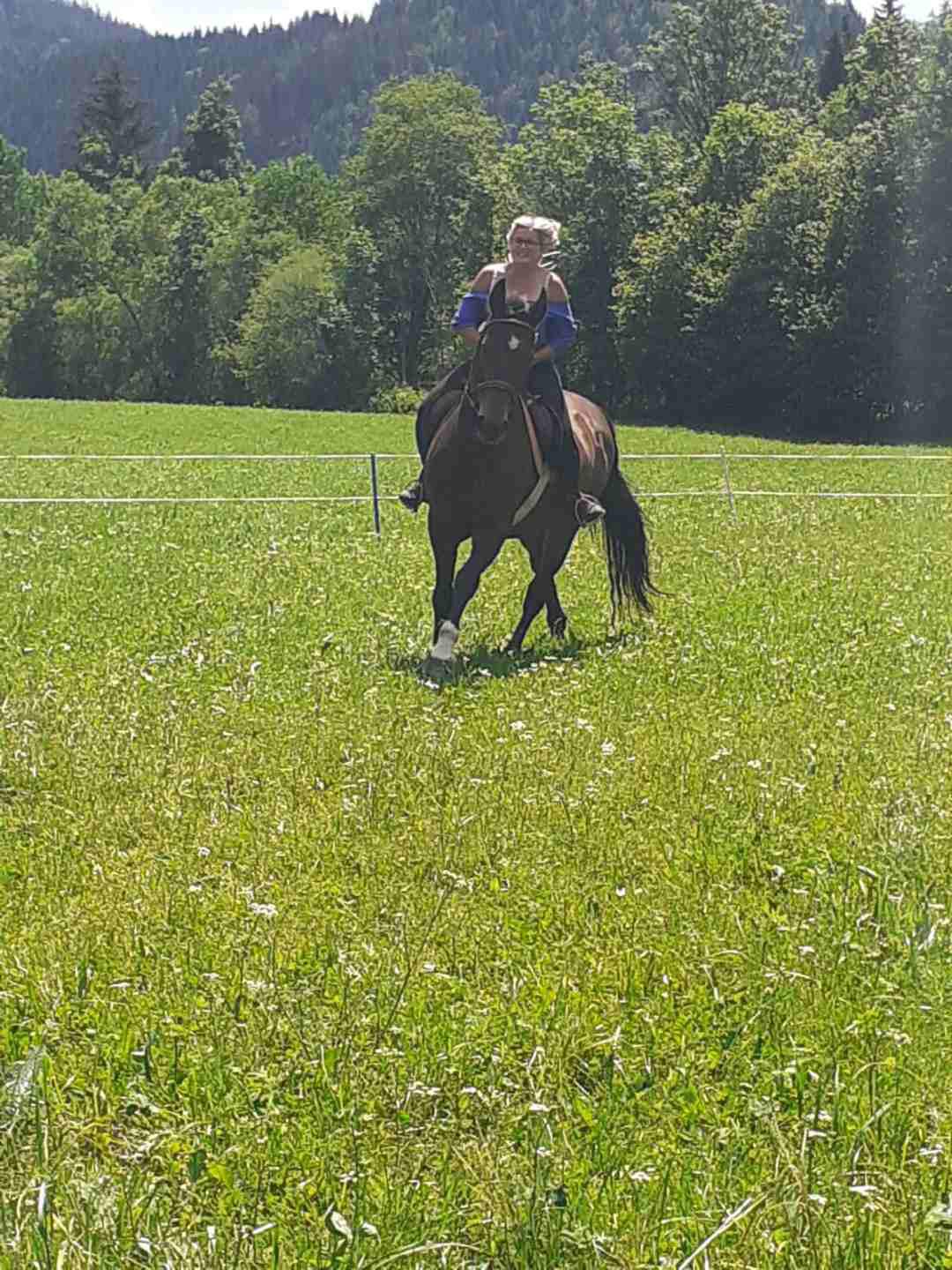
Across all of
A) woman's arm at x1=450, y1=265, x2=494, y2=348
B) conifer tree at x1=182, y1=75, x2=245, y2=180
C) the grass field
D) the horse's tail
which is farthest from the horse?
conifer tree at x1=182, y1=75, x2=245, y2=180

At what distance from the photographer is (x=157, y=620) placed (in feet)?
41.8

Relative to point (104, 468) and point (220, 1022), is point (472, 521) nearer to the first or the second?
point (220, 1022)

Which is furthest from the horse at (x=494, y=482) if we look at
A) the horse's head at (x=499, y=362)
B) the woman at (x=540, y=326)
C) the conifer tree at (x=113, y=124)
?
the conifer tree at (x=113, y=124)

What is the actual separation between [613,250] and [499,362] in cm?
5954

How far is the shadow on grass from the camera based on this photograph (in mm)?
10109

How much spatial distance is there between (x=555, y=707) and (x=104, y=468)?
2626cm

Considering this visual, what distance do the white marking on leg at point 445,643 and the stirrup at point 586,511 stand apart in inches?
54.3

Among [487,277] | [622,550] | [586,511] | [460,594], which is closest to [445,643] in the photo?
[460,594]

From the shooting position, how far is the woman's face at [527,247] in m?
10.4

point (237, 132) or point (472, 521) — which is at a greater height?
point (237, 132)

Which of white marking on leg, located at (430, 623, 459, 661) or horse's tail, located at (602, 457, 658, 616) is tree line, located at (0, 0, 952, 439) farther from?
white marking on leg, located at (430, 623, 459, 661)

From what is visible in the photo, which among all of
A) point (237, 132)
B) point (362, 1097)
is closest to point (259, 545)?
point (362, 1097)

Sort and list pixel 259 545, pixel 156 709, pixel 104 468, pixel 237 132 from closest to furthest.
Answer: pixel 156 709 → pixel 259 545 → pixel 104 468 → pixel 237 132

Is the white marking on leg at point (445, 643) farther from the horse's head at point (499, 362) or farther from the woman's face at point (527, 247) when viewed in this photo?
the woman's face at point (527, 247)
